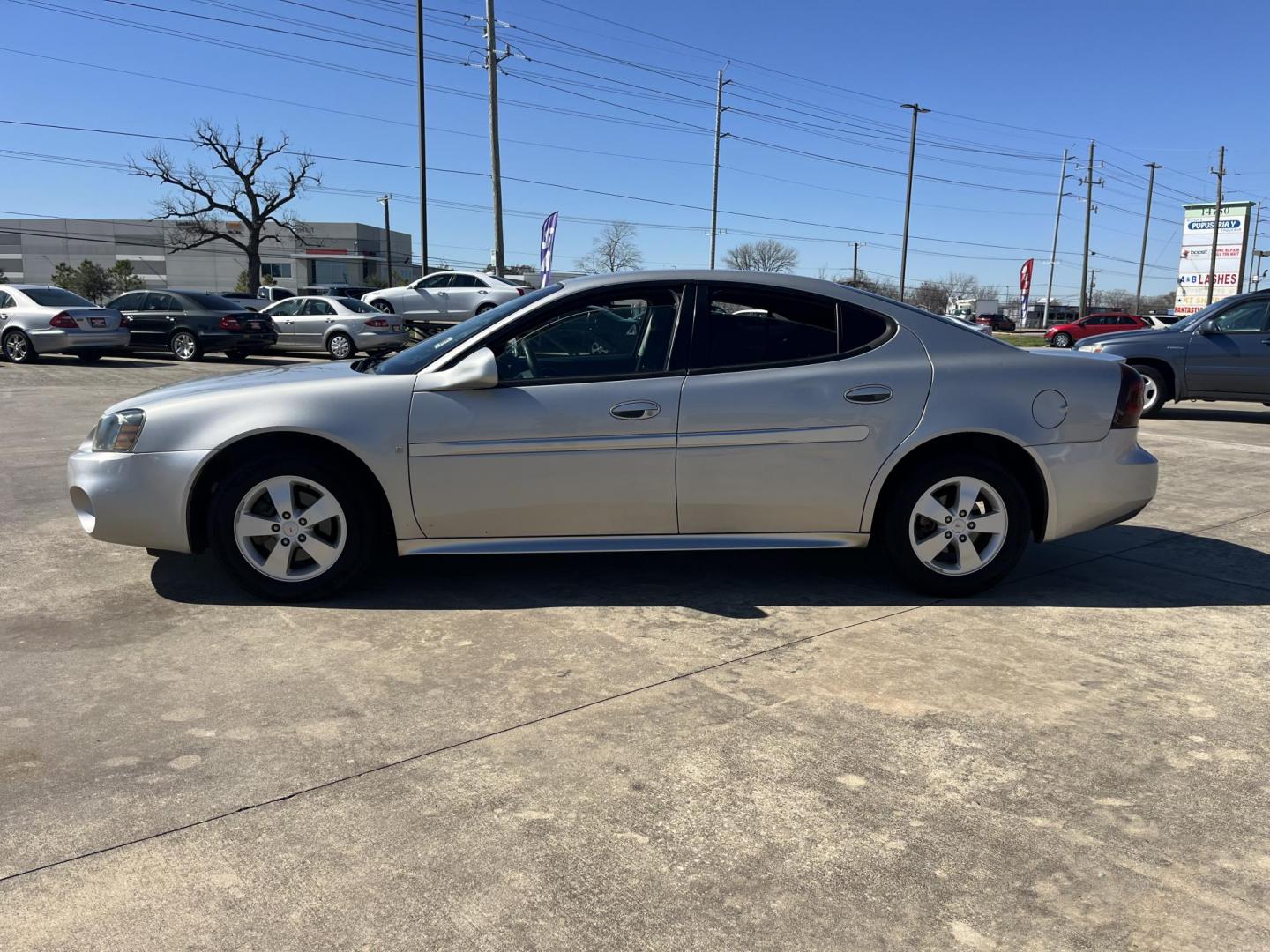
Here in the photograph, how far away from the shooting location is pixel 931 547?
4.54 meters

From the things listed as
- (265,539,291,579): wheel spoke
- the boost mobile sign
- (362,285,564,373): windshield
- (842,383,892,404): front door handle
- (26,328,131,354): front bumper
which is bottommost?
(265,539,291,579): wheel spoke

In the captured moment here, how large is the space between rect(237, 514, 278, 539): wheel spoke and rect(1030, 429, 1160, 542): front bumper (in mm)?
3562

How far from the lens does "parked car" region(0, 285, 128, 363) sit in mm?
18125

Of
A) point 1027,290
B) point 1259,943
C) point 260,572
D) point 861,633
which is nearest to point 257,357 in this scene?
point 260,572

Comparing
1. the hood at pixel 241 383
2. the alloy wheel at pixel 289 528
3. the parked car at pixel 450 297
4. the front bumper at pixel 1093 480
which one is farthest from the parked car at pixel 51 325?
the front bumper at pixel 1093 480

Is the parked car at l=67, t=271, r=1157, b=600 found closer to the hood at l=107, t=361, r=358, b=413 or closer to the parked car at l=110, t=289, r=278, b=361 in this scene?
the hood at l=107, t=361, r=358, b=413

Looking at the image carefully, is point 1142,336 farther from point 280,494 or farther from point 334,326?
point 334,326


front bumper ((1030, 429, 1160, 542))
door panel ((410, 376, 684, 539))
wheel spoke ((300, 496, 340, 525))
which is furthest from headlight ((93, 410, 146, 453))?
front bumper ((1030, 429, 1160, 542))

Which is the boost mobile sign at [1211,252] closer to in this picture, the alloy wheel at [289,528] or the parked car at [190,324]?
the parked car at [190,324]

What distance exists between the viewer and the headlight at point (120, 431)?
4395 mm

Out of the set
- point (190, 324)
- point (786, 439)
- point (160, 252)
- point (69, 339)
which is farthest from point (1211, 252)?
point (160, 252)

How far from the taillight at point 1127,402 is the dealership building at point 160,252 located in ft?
324

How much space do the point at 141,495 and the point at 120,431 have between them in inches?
12.8

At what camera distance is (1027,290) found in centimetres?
5381
